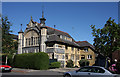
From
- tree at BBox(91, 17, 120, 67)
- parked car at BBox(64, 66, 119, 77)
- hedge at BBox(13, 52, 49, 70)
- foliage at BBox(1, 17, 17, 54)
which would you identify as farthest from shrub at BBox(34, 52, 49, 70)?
parked car at BBox(64, 66, 119, 77)

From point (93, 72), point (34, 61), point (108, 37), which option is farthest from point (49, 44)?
point (93, 72)

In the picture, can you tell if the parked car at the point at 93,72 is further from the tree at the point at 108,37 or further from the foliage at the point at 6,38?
the foliage at the point at 6,38

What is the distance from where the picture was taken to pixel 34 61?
2758 centimetres

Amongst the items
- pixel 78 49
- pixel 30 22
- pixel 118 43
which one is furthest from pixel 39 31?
pixel 118 43

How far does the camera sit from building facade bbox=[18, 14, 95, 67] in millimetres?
35188

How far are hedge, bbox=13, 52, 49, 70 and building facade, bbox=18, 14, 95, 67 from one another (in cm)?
453

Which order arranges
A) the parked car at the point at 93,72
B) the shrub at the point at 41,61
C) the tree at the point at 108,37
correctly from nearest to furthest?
the parked car at the point at 93,72
the tree at the point at 108,37
the shrub at the point at 41,61

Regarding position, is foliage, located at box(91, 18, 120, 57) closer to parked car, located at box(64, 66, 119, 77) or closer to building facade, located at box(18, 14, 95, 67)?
parked car, located at box(64, 66, 119, 77)

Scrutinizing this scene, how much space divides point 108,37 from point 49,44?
16734 mm

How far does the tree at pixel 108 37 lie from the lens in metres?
21.0

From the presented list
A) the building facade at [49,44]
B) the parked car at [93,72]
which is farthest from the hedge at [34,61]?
the parked car at [93,72]

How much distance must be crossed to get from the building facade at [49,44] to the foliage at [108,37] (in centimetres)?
1405

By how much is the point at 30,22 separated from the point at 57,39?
8.57 meters

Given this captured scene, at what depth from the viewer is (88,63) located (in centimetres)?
4197
